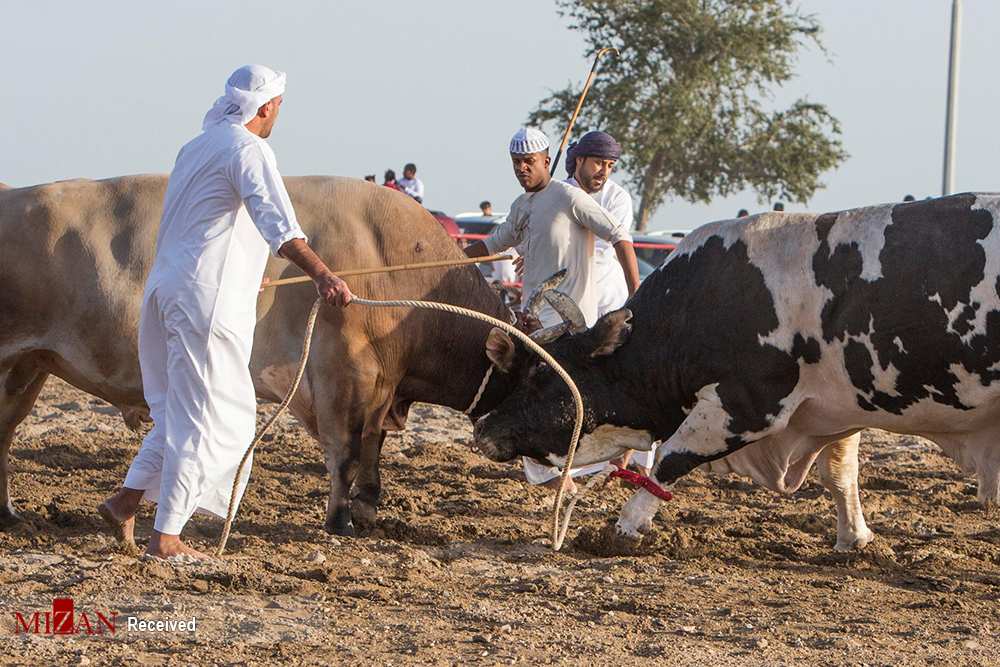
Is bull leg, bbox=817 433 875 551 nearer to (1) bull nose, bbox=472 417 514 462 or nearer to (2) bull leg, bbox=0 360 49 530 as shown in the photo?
(1) bull nose, bbox=472 417 514 462

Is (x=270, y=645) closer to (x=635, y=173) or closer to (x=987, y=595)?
(x=987, y=595)

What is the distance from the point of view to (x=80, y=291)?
6.82 m

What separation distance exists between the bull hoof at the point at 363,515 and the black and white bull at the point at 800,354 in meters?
0.80

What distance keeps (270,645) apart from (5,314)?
9.74 ft

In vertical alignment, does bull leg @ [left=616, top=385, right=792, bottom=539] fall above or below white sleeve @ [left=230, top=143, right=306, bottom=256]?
below

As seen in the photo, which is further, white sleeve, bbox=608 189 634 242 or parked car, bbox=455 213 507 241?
parked car, bbox=455 213 507 241

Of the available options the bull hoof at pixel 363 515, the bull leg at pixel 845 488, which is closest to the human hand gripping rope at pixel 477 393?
the bull hoof at pixel 363 515

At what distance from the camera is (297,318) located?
23.0 ft

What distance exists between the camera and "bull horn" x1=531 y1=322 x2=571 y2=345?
270 inches

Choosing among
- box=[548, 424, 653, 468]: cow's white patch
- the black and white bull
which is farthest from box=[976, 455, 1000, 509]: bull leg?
box=[548, 424, 653, 468]: cow's white patch

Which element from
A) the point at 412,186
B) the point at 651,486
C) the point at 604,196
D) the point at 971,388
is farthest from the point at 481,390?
the point at 412,186

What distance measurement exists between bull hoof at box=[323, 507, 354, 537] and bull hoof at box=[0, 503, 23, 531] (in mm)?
1381

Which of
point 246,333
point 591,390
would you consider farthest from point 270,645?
point 591,390

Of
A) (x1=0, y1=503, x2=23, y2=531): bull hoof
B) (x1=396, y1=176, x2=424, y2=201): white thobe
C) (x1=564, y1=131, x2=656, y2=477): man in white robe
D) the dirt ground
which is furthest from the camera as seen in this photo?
(x1=396, y1=176, x2=424, y2=201): white thobe
